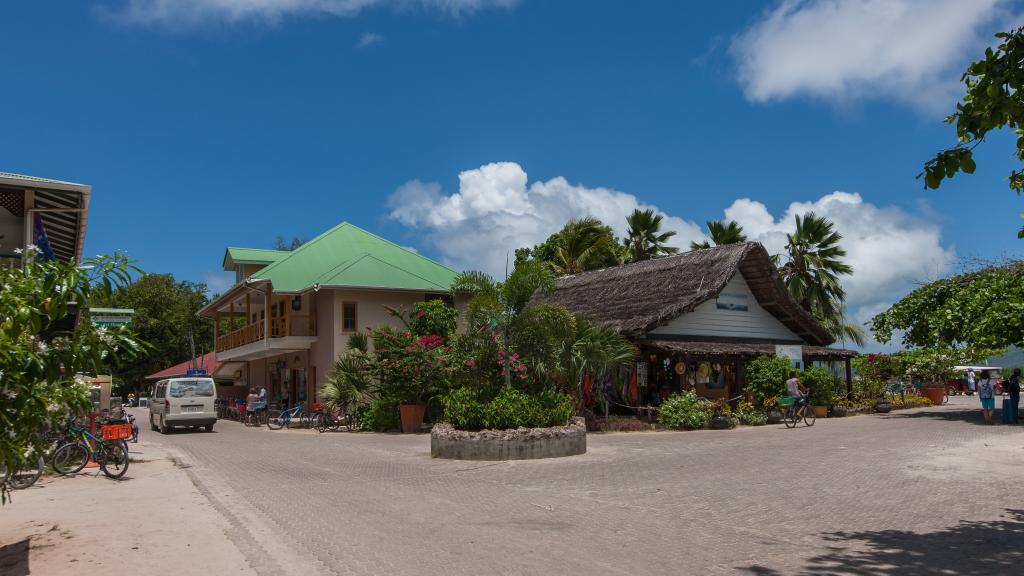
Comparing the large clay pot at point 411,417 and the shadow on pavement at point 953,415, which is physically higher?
the large clay pot at point 411,417

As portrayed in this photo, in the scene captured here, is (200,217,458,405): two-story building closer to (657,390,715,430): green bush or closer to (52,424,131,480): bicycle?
(657,390,715,430): green bush

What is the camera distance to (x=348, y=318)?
30.5 metres

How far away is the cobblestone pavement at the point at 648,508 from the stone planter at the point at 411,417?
5.76 meters

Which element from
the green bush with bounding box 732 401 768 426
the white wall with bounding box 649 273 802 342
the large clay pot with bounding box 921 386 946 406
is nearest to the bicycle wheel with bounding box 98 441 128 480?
the white wall with bounding box 649 273 802 342

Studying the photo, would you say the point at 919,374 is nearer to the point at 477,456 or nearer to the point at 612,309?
the point at 612,309

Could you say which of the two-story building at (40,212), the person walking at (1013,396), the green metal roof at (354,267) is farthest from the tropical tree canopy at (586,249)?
the two-story building at (40,212)

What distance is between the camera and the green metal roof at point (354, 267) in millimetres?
30734

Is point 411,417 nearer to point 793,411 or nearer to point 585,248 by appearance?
point 793,411

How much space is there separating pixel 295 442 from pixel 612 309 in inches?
445

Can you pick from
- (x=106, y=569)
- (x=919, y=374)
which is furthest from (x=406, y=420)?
(x=919, y=374)

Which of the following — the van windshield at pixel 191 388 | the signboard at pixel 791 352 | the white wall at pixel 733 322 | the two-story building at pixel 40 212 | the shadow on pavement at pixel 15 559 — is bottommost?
the shadow on pavement at pixel 15 559

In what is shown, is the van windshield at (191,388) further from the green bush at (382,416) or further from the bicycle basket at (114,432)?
the bicycle basket at (114,432)

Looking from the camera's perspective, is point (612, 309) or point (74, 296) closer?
point (74, 296)

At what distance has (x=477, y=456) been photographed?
1552cm
